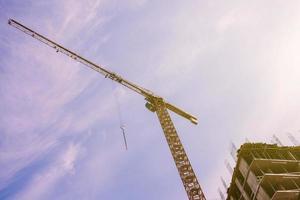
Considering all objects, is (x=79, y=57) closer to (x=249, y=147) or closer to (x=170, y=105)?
(x=170, y=105)

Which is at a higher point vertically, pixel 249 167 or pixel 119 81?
pixel 119 81

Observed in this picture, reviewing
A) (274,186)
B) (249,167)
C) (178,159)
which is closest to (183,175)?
(178,159)

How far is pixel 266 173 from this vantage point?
105 feet

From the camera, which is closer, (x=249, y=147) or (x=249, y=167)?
(x=249, y=167)

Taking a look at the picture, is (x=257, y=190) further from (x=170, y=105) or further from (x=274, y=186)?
(x=170, y=105)

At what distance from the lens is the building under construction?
99.7 ft

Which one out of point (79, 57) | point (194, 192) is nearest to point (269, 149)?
point (194, 192)

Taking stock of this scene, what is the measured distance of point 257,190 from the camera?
102 feet

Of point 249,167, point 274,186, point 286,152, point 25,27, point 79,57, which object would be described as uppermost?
point 25,27

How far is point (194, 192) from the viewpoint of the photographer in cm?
3416

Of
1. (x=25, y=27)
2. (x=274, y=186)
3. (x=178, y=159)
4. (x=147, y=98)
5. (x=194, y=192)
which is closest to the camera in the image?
(x=274, y=186)

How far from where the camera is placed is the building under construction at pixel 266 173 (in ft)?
99.7

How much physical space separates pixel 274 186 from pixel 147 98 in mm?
22226

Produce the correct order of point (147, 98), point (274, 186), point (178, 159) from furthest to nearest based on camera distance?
point (147, 98) < point (178, 159) < point (274, 186)
